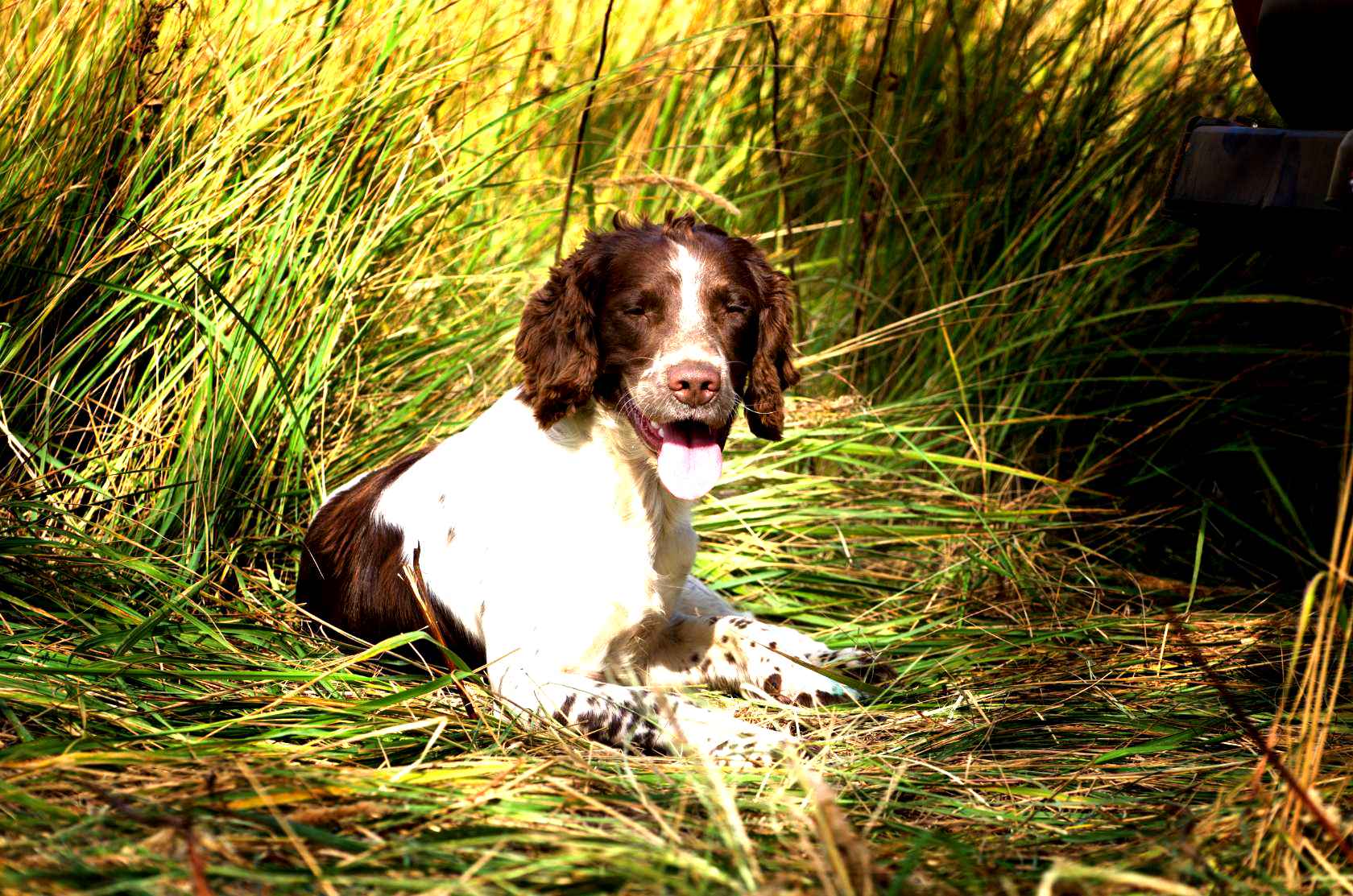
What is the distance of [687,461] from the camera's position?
2963 millimetres

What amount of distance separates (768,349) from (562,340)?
544 millimetres

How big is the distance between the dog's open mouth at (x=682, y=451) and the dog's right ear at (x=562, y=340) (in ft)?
0.44

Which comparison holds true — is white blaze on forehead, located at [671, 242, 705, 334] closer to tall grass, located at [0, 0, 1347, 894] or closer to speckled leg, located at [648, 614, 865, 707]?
tall grass, located at [0, 0, 1347, 894]

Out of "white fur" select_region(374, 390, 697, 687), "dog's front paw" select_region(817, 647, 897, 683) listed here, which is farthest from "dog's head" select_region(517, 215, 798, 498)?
"dog's front paw" select_region(817, 647, 897, 683)

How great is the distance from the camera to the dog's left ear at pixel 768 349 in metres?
3.27

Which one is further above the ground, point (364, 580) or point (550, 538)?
point (550, 538)

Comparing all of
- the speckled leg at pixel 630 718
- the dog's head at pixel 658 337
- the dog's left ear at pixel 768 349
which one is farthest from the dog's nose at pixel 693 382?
the speckled leg at pixel 630 718

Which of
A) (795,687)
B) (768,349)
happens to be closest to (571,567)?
(795,687)

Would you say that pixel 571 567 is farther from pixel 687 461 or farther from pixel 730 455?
pixel 730 455

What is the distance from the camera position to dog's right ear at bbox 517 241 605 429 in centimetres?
300

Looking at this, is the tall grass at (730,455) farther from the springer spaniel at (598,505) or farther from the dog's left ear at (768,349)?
the dog's left ear at (768,349)

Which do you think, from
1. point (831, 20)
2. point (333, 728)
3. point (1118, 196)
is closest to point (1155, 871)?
point (333, 728)

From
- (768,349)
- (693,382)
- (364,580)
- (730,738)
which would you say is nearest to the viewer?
(730,738)

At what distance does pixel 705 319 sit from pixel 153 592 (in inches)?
53.6
